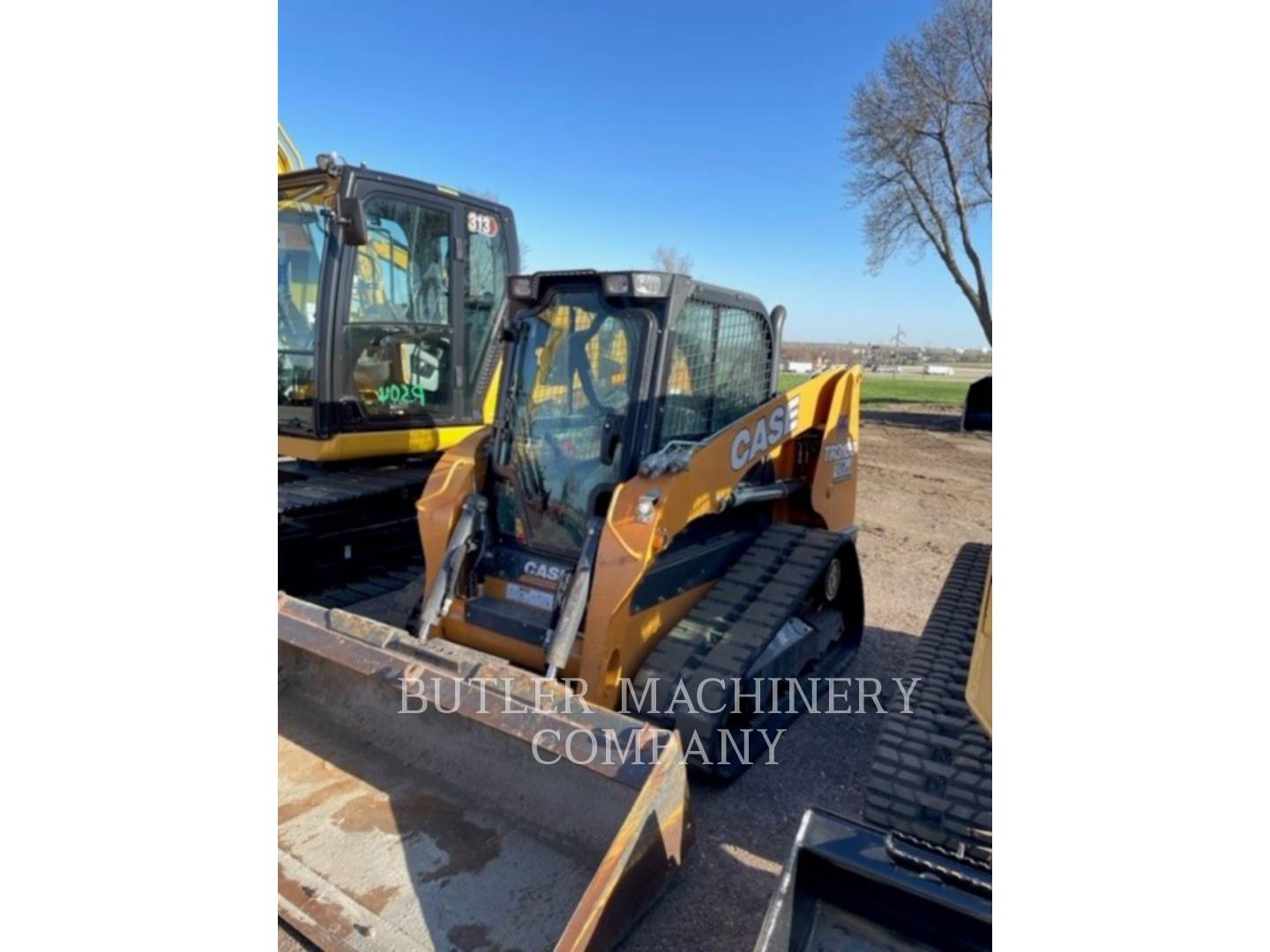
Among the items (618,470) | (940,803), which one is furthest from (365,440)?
(940,803)

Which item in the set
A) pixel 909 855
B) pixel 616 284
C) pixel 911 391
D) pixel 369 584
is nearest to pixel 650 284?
pixel 616 284

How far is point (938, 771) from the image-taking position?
91.4 inches

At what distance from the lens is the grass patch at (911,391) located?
25.1m

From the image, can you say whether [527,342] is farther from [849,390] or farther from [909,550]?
[909,550]

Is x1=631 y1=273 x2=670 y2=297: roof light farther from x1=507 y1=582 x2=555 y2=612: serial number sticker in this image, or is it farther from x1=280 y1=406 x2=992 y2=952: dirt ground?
x1=280 y1=406 x2=992 y2=952: dirt ground

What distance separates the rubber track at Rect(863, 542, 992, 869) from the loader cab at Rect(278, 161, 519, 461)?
13.8 feet

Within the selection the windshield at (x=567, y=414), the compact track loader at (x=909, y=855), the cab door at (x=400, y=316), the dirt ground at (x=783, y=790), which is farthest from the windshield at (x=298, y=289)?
the compact track loader at (x=909, y=855)

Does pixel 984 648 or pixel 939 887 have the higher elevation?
pixel 984 648

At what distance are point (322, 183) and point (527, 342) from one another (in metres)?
2.28

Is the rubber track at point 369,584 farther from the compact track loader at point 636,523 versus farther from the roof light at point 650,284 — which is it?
the roof light at point 650,284

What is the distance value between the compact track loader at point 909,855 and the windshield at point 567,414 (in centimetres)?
178

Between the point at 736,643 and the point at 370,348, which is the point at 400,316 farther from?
the point at 736,643

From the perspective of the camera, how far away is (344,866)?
8.64 ft

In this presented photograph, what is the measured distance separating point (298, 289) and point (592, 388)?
2904 millimetres
